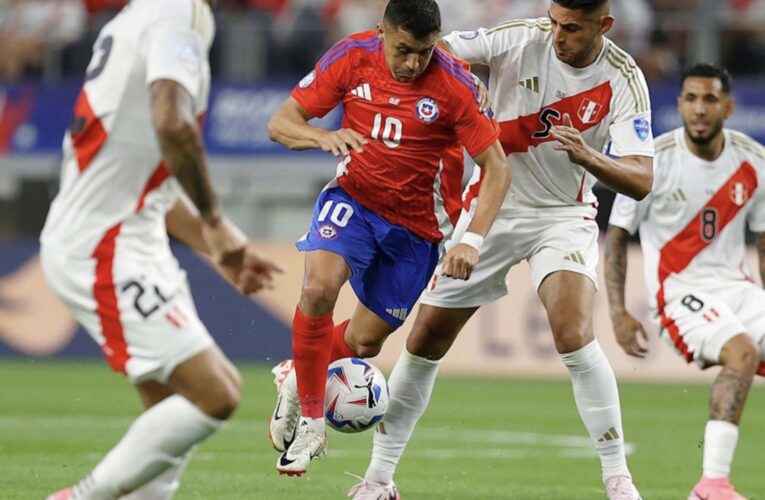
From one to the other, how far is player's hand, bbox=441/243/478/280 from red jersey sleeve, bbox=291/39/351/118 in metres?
1.11

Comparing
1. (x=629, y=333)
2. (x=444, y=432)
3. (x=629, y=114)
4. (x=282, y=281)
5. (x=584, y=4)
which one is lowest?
(x=282, y=281)

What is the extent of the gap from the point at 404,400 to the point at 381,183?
1.29 meters

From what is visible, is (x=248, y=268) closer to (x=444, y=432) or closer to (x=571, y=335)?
(x=571, y=335)

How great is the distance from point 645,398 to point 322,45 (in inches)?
265

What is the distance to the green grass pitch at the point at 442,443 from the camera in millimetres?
8367

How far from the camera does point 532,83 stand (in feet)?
25.7

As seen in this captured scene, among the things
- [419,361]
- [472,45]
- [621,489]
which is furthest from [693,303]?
[472,45]

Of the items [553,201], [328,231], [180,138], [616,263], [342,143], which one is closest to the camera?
[180,138]

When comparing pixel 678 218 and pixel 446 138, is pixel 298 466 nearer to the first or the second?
pixel 446 138

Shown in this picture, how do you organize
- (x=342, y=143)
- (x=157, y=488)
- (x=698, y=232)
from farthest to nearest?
1. (x=698, y=232)
2. (x=342, y=143)
3. (x=157, y=488)

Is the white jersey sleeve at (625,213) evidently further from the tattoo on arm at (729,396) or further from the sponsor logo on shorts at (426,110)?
the sponsor logo on shorts at (426,110)

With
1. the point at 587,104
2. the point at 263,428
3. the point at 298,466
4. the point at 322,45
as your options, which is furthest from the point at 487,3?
the point at 298,466

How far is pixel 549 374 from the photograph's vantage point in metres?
16.6

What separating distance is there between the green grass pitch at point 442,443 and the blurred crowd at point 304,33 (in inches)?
184
